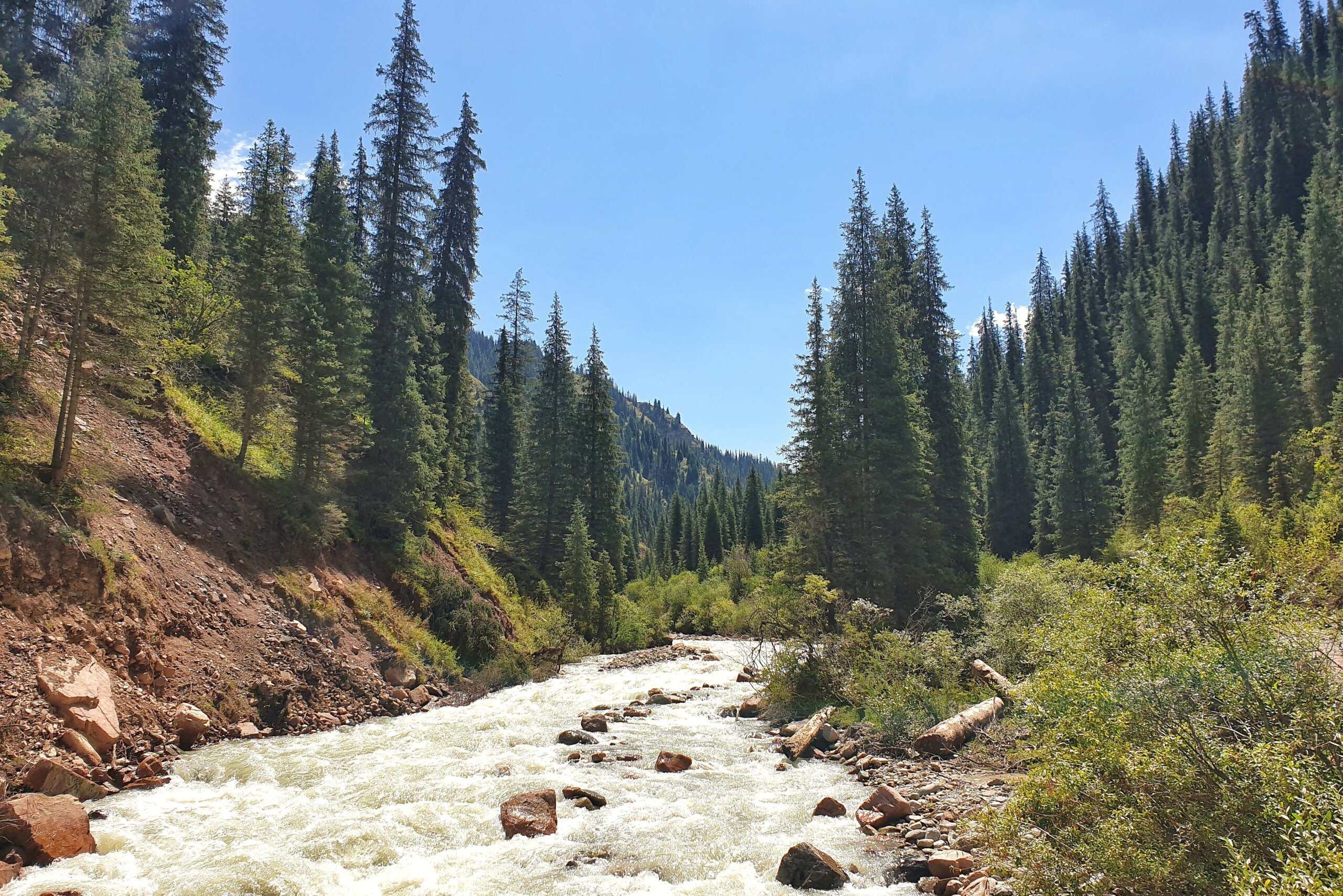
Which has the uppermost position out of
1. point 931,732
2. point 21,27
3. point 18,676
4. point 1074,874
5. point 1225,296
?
point 1225,296

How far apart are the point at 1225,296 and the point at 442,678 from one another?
262 ft

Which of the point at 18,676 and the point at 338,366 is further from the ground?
the point at 338,366

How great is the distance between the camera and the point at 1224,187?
86.6 m

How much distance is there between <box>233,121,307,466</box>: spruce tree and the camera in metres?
18.0

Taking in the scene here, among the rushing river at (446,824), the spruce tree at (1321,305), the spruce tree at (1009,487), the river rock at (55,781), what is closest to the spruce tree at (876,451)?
the rushing river at (446,824)

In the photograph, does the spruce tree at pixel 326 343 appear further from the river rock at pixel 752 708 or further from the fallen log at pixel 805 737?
the fallen log at pixel 805 737

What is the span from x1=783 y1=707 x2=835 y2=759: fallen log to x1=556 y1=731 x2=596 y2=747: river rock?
14.1ft

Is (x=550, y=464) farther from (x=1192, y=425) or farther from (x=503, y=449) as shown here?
(x=1192, y=425)

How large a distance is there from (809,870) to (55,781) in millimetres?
9725

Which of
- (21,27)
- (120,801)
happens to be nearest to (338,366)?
(120,801)

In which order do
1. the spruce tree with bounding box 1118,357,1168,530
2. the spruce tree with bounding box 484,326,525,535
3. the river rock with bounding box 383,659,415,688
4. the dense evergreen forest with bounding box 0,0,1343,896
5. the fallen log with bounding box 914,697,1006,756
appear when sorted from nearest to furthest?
the dense evergreen forest with bounding box 0,0,1343,896
the fallen log with bounding box 914,697,1006,756
the river rock with bounding box 383,659,415,688
the spruce tree with bounding box 484,326,525,535
the spruce tree with bounding box 1118,357,1168,530

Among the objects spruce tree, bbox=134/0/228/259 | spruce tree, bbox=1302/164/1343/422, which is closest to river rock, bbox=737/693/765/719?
spruce tree, bbox=134/0/228/259

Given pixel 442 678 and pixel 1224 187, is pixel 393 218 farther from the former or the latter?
pixel 1224 187

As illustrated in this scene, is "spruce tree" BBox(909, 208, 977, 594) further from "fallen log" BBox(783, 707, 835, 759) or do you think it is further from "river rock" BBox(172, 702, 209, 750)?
"river rock" BBox(172, 702, 209, 750)
